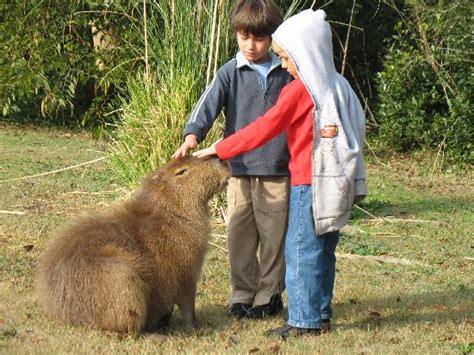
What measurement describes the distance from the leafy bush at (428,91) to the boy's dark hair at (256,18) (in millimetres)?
8378

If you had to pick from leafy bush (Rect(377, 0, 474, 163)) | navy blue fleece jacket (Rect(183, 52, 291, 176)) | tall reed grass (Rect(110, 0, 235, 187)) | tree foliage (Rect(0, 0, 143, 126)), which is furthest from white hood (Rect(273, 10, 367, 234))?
tree foliage (Rect(0, 0, 143, 126))

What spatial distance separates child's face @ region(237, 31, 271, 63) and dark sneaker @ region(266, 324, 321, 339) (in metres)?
1.74

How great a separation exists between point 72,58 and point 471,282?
9834mm

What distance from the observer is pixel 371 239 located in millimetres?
9219

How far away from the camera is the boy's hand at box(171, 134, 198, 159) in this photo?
19.1 feet

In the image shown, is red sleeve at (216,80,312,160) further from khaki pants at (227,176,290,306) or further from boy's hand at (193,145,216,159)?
khaki pants at (227,176,290,306)

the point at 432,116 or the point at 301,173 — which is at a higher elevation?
the point at 301,173

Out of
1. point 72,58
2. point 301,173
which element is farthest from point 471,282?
point 72,58

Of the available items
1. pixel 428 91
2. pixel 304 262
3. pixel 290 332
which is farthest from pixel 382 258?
pixel 428 91

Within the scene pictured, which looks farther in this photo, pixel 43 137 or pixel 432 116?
pixel 43 137

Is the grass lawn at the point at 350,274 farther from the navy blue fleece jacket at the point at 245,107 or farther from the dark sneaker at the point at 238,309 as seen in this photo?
the navy blue fleece jacket at the point at 245,107

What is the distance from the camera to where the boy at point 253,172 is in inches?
240

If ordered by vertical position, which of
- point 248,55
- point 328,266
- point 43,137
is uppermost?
point 248,55

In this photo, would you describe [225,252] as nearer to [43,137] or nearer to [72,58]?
[72,58]
